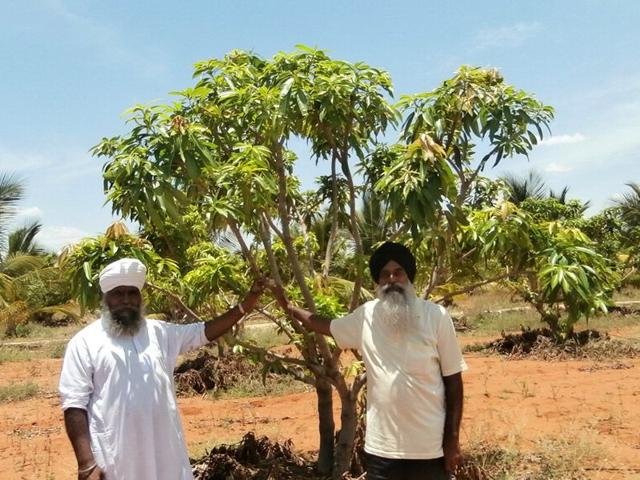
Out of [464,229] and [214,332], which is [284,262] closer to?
[464,229]

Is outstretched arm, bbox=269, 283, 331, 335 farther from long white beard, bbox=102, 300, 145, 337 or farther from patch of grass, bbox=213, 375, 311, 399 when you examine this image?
patch of grass, bbox=213, 375, 311, 399

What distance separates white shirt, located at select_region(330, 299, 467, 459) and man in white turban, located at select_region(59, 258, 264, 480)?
0.88 meters

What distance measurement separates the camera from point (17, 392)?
9.80 m

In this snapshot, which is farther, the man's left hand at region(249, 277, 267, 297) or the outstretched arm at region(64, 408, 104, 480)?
the man's left hand at region(249, 277, 267, 297)

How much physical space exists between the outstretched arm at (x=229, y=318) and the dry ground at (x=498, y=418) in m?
3.17

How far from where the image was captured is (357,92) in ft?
12.6

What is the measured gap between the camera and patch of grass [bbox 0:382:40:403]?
9523 mm

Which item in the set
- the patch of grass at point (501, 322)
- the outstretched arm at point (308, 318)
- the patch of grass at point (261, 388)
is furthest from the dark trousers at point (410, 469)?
the patch of grass at point (501, 322)

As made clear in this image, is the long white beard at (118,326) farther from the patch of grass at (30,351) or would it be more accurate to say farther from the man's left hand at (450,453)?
the patch of grass at (30,351)

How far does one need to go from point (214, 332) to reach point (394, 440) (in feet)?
3.22

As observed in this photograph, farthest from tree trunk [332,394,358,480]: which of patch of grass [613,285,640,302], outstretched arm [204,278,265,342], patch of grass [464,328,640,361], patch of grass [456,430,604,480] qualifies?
patch of grass [613,285,640,302]

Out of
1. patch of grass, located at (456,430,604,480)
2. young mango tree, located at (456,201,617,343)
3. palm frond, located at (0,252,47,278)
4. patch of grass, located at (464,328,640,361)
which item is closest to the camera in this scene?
young mango tree, located at (456,201,617,343)

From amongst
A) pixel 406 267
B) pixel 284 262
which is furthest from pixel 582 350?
pixel 406 267

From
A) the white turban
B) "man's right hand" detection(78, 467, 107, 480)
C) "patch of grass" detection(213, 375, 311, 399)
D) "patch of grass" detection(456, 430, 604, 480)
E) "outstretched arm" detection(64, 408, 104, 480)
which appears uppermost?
the white turban
